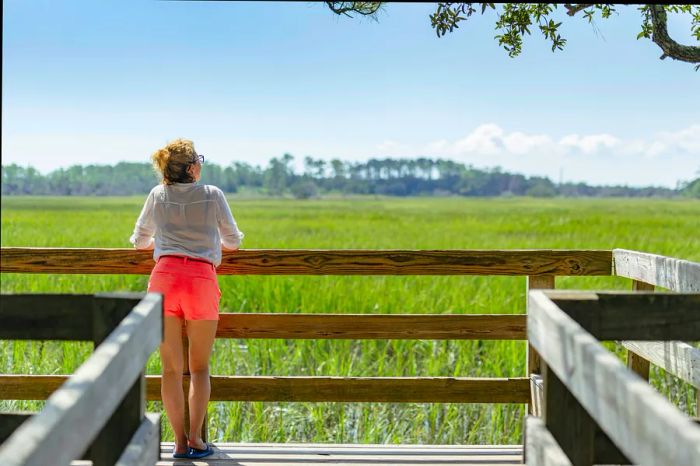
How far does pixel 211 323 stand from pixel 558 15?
265cm

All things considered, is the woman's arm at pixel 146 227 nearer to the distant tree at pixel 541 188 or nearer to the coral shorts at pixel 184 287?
the coral shorts at pixel 184 287

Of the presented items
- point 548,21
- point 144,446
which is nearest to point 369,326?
point 548,21

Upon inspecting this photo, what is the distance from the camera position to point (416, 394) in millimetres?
3984

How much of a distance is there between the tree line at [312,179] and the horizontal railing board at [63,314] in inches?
3388

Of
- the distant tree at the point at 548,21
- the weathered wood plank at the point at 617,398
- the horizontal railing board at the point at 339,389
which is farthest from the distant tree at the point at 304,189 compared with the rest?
the weathered wood plank at the point at 617,398

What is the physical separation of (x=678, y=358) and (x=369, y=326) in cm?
→ 136

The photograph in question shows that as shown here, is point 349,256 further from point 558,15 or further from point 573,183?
point 573,183

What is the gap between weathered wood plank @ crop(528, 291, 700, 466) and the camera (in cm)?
114

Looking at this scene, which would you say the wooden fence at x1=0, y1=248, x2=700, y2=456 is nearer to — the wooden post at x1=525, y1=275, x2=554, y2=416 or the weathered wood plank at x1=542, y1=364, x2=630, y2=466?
the wooden post at x1=525, y1=275, x2=554, y2=416

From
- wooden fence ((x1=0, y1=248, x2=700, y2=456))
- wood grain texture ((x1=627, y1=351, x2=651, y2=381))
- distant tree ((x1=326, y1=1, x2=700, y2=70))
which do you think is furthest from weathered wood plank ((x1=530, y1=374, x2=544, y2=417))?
distant tree ((x1=326, y1=1, x2=700, y2=70))

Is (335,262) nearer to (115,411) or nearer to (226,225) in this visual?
(226,225)

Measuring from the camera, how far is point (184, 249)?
3.36 metres

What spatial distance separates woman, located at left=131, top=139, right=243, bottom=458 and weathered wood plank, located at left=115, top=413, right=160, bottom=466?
1311mm

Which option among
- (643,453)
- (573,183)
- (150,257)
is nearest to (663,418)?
(643,453)
